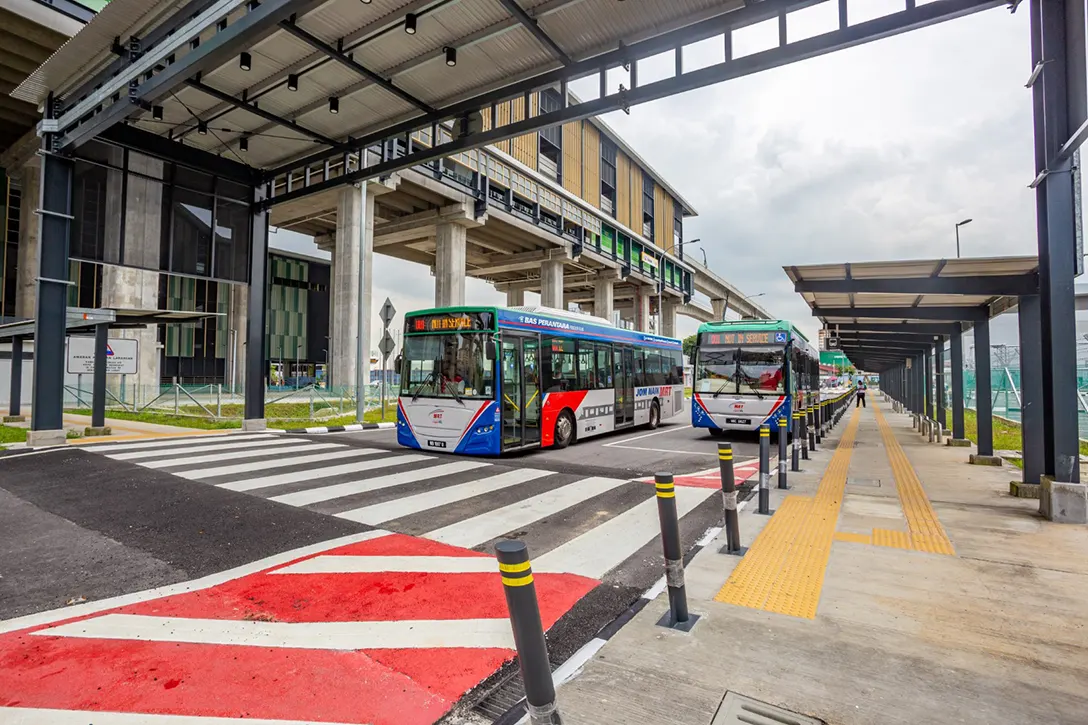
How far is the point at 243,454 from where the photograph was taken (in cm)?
1112

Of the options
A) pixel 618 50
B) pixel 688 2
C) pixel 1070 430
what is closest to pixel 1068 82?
pixel 1070 430

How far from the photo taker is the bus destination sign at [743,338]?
14.8 meters

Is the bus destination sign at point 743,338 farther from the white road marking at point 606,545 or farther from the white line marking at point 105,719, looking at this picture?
the white line marking at point 105,719

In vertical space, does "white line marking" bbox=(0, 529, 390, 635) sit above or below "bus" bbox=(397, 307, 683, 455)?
below

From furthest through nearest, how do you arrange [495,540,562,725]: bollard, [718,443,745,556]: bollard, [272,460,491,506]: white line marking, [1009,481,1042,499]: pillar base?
[1009,481,1042,499]: pillar base < [272,460,491,506]: white line marking < [718,443,745,556]: bollard < [495,540,562,725]: bollard

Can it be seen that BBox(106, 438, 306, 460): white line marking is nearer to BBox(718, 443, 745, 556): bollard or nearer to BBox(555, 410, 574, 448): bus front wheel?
BBox(555, 410, 574, 448): bus front wheel

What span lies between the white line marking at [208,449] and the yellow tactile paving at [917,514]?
11869mm

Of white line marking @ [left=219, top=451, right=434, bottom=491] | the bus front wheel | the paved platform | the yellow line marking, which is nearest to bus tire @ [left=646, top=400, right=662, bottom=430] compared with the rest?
the bus front wheel

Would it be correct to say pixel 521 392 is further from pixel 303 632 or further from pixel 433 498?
pixel 303 632

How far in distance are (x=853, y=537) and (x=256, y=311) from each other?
50.8 ft

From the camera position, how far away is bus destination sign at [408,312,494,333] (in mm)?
11172

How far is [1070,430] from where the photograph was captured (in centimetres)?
666

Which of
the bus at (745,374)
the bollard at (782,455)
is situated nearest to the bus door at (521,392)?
the bollard at (782,455)

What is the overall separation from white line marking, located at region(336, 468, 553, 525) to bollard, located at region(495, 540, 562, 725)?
4.44 metres
